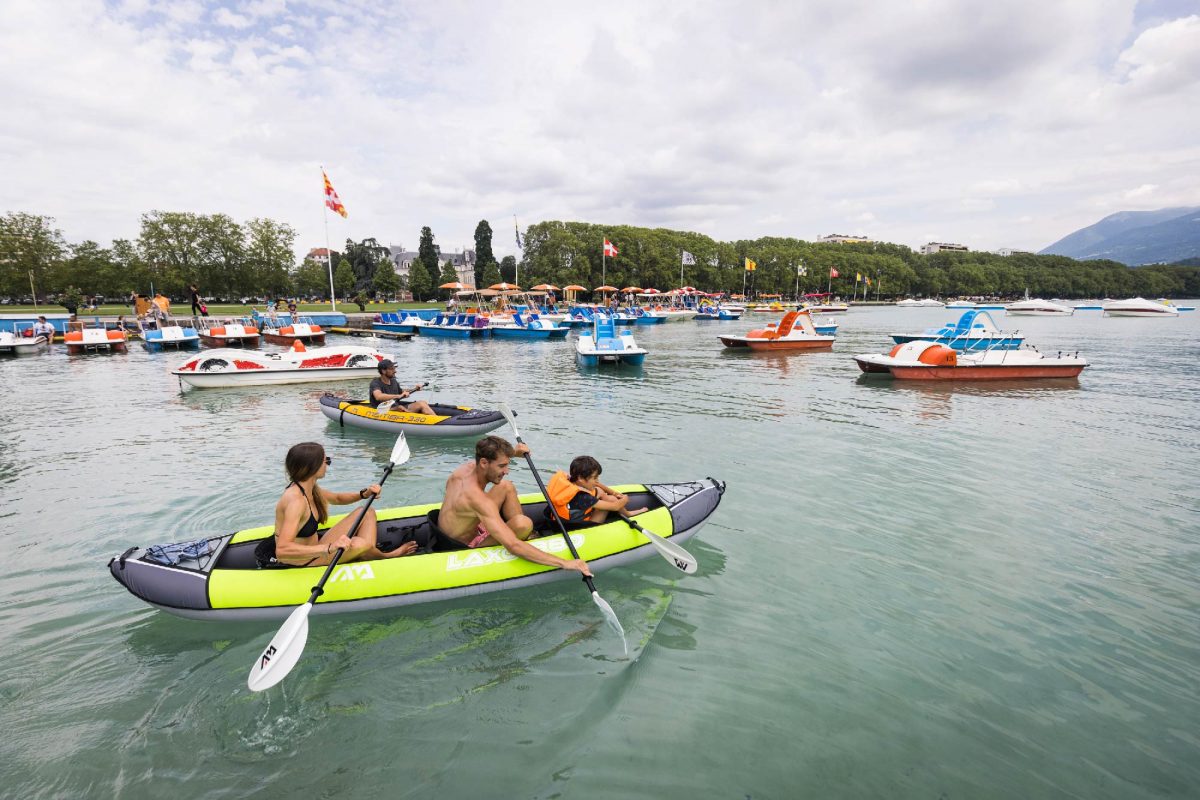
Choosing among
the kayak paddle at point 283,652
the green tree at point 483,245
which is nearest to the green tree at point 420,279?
the green tree at point 483,245

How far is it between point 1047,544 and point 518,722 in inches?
290

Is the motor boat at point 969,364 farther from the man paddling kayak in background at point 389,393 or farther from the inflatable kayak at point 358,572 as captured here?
the inflatable kayak at point 358,572

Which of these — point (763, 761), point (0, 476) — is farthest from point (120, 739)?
point (0, 476)

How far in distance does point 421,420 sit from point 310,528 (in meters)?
6.96

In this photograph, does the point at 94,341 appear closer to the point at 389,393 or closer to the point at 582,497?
the point at 389,393

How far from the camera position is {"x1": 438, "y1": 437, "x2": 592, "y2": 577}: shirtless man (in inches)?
211

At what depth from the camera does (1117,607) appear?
579cm

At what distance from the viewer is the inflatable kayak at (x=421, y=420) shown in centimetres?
1207

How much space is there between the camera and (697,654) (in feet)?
16.7

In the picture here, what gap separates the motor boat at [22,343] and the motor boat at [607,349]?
92.3ft

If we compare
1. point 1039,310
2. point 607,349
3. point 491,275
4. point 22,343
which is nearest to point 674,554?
point 607,349

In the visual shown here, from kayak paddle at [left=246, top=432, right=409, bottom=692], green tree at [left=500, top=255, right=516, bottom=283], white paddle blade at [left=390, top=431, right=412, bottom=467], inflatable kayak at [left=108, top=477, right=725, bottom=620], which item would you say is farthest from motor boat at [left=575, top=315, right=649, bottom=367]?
green tree at [left=500, top=255, right=516, bottom=283]

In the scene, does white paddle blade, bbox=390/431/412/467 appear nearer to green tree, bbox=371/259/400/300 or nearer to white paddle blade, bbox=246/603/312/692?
white paddle blade, bbox=246/603/312/692

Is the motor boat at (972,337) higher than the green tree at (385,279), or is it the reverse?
the green tree at (385,279)
